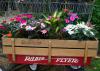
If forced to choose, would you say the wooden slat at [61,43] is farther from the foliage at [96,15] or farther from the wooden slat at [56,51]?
the foliage at [96,15]

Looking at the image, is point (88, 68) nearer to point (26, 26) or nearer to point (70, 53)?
point (70, 53)

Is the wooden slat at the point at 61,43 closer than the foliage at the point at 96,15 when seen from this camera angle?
Yes

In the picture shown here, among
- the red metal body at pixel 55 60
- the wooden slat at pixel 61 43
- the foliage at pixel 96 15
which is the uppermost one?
the foliage at pixel 96 15

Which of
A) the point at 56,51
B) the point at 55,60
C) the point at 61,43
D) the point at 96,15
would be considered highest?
the point at 96,15

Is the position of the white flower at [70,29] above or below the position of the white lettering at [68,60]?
above

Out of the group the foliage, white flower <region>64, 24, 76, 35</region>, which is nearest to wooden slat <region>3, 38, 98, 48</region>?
white flower <region>64, 24, 76, 35</region>

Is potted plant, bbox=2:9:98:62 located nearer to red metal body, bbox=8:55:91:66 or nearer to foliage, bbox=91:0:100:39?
red metal body, bbox=8:55:91:66

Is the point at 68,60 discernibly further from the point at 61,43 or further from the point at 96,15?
the point at 96,15

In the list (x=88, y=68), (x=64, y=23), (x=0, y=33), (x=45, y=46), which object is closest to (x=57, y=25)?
(x=64, y=23)

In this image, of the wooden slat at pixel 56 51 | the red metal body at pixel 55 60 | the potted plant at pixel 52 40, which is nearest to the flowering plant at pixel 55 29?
the potted plant at pixel 52 40

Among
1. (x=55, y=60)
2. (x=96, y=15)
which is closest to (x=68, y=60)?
(x=55, y=60)

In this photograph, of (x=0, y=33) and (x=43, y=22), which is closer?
(x=43, y=22)

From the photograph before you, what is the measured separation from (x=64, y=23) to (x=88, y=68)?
52.3 inches

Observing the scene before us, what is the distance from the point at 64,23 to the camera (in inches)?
175
